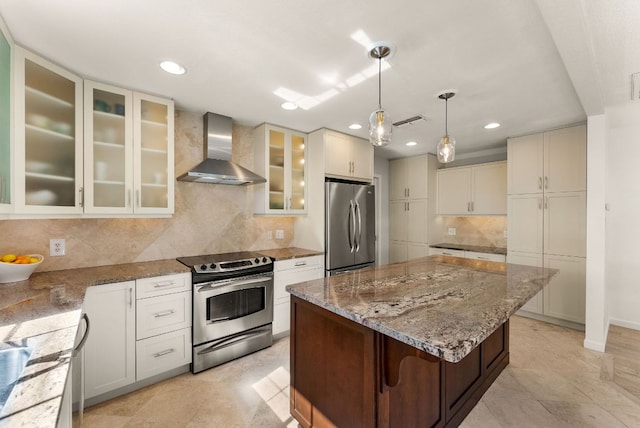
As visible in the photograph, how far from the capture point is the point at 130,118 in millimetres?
2334

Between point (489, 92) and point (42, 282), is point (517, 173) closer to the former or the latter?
point (489, 92)

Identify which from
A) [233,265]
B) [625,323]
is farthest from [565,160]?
[233,265]

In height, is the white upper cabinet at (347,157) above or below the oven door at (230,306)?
above

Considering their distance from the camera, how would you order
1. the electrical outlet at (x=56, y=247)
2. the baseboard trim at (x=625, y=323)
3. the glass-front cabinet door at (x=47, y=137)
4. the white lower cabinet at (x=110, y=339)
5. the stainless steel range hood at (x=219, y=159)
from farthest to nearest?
the baseboard trim at (x=625, y=323) < the stainless steel range hood at (x=219, y=159) < the electrical outlet at (x=56, y=247) < the white lower cabinet at (x=110, y=339) < the glass-front cabinet door at (x=47, y=137)

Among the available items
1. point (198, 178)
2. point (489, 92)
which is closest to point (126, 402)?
point (198, 178)

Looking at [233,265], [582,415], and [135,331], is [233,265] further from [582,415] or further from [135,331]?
[582,415]

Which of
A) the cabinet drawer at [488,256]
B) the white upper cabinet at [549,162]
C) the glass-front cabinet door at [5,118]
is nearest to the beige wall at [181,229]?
the glass-front cabinet door at [5,118]

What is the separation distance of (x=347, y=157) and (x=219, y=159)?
157cm

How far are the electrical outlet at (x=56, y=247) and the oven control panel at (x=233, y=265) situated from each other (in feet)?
3.49

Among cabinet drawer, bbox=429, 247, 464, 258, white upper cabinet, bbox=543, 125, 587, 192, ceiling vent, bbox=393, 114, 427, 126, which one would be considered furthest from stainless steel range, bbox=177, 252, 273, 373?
white upper cabinet, bbox=543, 125, 587, 192

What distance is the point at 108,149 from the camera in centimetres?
224

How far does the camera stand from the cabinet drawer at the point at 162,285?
7.04 feet

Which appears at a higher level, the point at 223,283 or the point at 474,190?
the point at 474,190

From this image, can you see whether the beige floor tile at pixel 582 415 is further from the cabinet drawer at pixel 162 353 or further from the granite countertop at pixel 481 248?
the cabinet drawer at pixel 162 353
